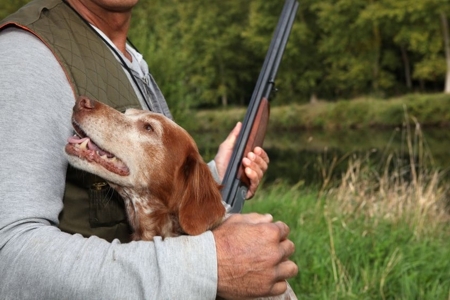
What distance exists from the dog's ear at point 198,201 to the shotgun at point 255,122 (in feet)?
2.20

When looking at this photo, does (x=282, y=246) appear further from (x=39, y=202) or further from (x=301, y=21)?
(x=301, y=21)

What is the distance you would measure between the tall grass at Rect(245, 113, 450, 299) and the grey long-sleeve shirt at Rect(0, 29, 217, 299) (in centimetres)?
342

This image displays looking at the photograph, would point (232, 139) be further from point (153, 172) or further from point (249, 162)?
point (153, 172)

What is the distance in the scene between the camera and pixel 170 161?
2531 millimetres

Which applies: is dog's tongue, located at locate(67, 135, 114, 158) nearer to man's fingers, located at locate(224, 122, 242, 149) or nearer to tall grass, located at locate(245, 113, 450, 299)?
man's fingers, located at locate(224, 122, 242, 149)

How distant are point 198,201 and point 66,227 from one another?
50cm

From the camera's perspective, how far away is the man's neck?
2.83 metres

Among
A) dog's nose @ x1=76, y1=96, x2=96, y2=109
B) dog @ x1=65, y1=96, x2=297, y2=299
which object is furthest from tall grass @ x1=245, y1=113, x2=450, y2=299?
dog's nose @ x1=76, y1=96, x2=96, y2=109

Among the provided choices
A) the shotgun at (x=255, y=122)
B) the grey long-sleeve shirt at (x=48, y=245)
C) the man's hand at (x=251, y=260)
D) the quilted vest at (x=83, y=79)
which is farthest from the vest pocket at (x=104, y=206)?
the shotgun at (x=255, y=122)

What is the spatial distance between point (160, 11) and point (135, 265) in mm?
54666

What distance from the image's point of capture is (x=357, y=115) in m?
34.5

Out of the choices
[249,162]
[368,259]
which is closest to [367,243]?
[368,259]

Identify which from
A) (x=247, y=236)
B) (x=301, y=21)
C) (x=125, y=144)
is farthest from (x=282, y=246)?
(x=301, y=21)

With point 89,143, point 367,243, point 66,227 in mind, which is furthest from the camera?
point 367,243
